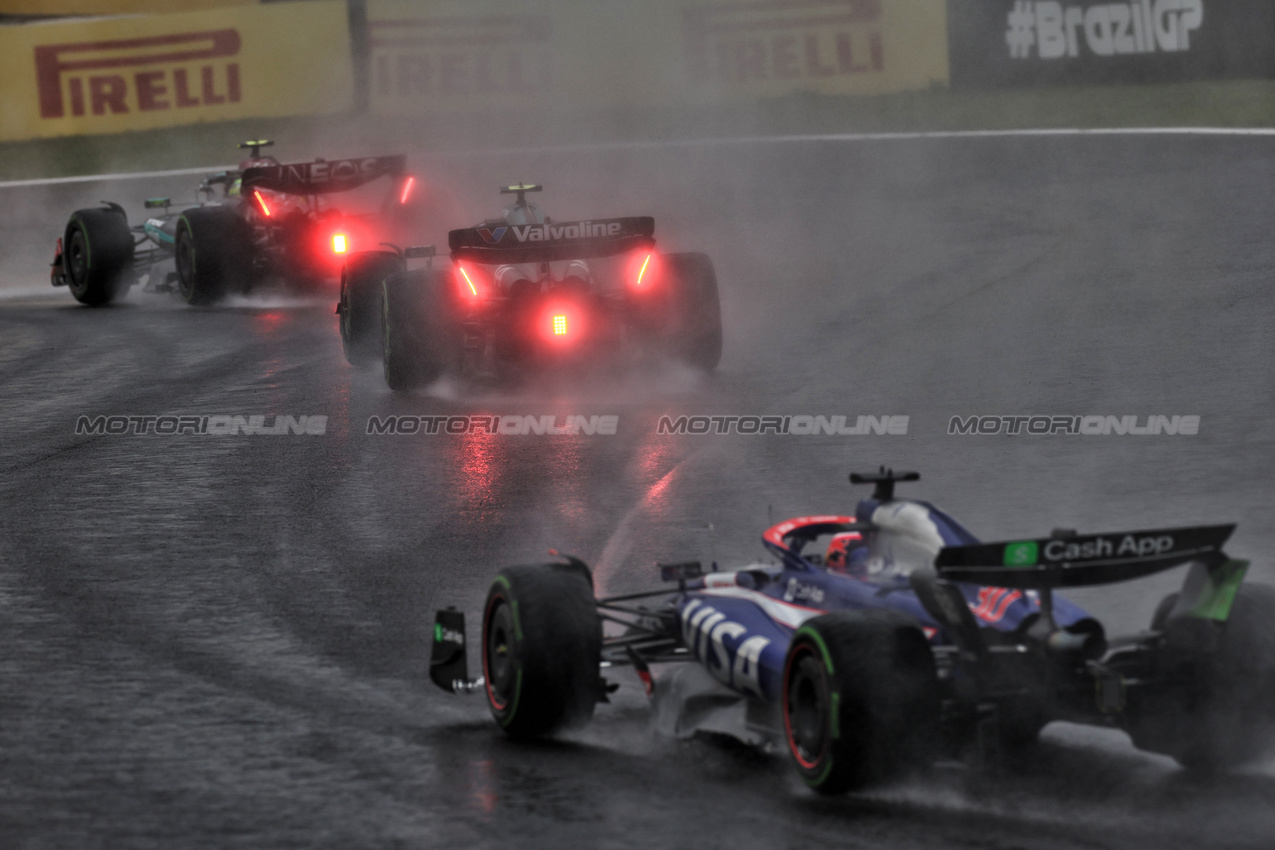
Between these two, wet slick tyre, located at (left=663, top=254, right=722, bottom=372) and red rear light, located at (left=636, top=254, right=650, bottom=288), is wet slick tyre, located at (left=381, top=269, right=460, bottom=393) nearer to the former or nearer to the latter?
red rear light, located at (left=636, top=254, right=650, bottom=288)

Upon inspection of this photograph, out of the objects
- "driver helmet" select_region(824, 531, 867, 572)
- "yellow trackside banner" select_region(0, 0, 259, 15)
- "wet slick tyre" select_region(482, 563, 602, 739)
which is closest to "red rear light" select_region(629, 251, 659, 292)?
"driver helmet" select_region(824, 531, 867, 572)

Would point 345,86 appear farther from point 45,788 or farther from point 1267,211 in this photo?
point 45,788

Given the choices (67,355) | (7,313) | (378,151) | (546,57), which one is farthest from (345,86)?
(67,355)

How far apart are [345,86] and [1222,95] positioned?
461 inches

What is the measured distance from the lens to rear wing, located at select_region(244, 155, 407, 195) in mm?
16984

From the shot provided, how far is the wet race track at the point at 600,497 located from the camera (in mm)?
5582

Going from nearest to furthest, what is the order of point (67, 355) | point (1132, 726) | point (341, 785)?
point (1132, 726)
point (341, 785)
point (67, 355)

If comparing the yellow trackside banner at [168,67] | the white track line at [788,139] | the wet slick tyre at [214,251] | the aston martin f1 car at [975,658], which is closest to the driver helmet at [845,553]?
the aston martin f1 car at [975,658]

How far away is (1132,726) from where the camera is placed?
5.40 meters

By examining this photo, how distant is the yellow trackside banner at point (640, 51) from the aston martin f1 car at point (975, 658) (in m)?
19.6

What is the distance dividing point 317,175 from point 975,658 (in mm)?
12719

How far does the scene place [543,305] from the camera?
1302 cm

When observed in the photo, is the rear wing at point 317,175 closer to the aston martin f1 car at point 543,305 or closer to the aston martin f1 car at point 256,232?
the aston martin f1 car at point 256,232

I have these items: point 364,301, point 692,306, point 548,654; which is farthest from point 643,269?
point 548,654
